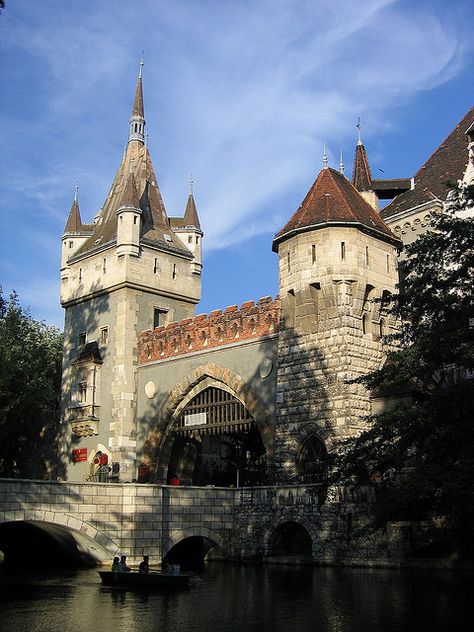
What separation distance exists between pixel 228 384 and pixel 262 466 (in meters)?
3.27

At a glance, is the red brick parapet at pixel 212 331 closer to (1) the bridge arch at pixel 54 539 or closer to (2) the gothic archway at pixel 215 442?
(2) the gothic archway at pixel 215 442

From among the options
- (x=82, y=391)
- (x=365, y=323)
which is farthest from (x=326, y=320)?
(x=82, y=391)

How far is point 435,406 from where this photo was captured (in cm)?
1669

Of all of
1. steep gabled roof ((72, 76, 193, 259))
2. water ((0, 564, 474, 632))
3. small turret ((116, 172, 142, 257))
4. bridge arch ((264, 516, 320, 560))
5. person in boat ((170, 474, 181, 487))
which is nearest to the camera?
water ((0, 564, 474, 632))

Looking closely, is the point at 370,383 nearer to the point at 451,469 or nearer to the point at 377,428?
the point at 377,428

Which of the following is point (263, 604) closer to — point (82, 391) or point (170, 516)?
point (170, 516)

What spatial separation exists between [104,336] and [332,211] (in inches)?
523

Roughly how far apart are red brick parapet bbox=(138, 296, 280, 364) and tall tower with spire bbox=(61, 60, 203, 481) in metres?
1.08

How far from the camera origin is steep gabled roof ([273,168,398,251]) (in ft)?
87.9

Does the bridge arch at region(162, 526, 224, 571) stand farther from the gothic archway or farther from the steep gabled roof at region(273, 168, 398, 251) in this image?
the steep gabled roof at region(273, 168, 398, 251)

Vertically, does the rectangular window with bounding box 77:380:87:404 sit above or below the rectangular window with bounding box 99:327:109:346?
below

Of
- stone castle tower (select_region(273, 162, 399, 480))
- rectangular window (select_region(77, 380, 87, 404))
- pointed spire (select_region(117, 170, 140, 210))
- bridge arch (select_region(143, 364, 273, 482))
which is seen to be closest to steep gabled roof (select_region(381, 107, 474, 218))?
stone castle tower (select_region(273, 162, 399, 480))

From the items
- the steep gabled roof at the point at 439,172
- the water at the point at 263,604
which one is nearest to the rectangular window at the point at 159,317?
the steep gabled roof at the point at 439,172

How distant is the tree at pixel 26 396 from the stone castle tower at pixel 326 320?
13.0 meters
